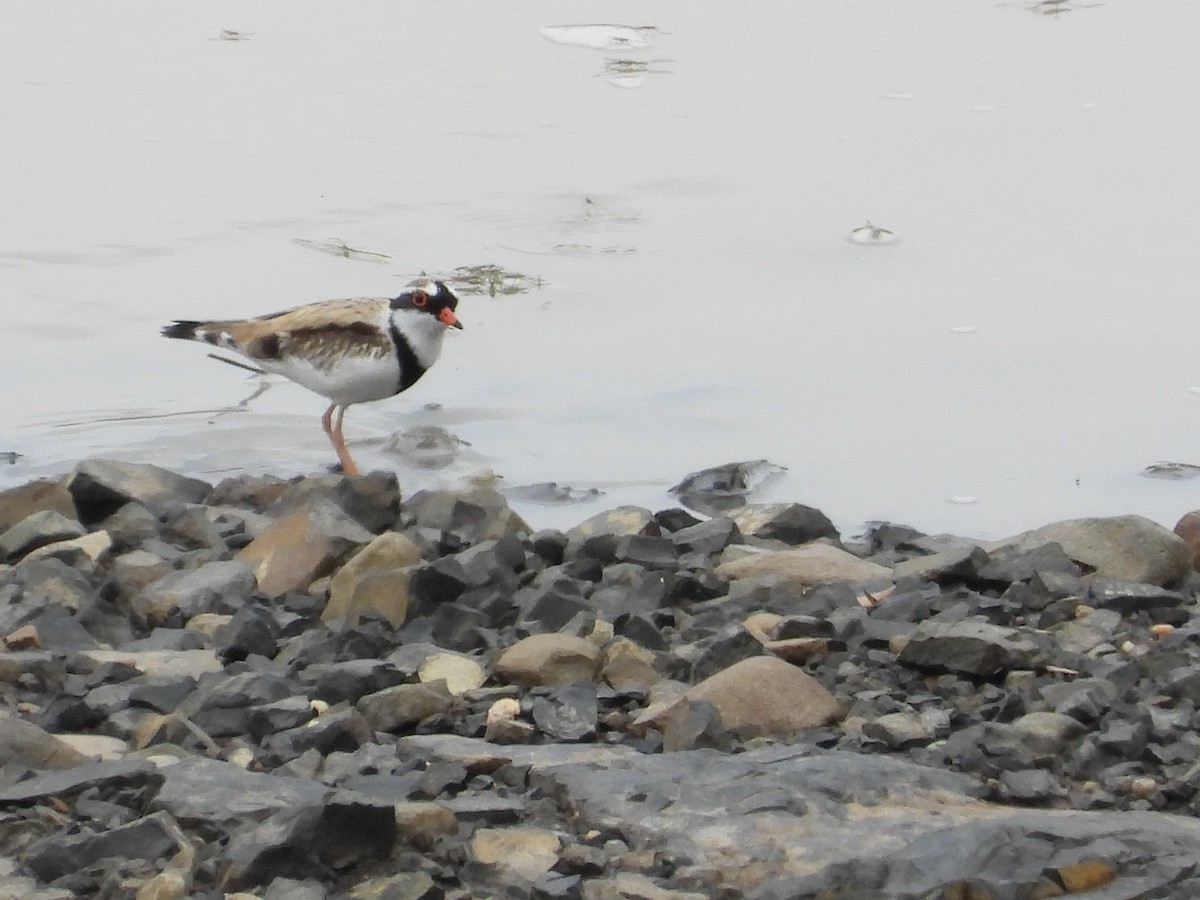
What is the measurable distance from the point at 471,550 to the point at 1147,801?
2257mm

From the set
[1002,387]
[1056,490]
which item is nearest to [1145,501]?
[1056,490]

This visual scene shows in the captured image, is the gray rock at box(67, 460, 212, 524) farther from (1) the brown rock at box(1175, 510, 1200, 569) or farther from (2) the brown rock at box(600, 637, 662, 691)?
(1) the brown rock at box(1175, 510, 1200, 569)

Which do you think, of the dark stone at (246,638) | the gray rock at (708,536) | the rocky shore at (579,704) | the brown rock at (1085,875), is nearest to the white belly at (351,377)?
the rocky shore at (579,704)

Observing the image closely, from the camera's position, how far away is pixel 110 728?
13.2ft

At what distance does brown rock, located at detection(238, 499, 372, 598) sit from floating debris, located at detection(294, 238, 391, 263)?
4.01m

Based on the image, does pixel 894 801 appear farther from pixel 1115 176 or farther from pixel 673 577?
pixel 1115 176

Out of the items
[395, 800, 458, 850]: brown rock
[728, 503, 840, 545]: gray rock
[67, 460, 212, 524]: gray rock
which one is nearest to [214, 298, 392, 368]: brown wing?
[67, 460, 212, 524]: gray rock

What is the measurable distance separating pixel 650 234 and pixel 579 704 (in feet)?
18.9

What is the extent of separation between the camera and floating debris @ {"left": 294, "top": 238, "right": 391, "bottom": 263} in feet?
30.7

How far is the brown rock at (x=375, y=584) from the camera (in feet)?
15.8

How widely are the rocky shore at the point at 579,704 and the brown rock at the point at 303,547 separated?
0.01 metres

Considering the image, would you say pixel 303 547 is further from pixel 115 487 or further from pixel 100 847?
pixel 100 847

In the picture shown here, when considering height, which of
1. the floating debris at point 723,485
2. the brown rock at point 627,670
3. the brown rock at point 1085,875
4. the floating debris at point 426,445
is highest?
the brown rock at point 1085,875

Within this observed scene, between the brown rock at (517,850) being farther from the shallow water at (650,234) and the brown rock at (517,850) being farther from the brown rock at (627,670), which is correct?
the shallow water at (650,234)
